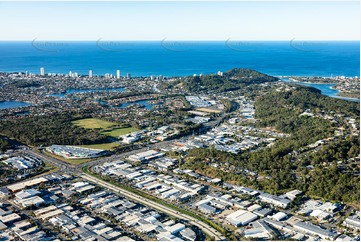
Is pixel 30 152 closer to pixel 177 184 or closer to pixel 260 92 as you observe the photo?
pixel 177 184

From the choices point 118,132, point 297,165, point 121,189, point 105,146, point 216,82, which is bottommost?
point 121,189

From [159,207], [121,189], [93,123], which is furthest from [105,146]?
[159,207]

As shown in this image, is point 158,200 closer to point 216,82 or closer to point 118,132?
point 118,132

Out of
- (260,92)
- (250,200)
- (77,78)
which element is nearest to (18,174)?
(250,200)

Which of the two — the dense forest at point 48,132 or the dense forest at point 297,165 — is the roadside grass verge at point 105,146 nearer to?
the dense forest at point 48,132

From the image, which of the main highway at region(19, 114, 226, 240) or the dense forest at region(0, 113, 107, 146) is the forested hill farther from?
the main highway at region(19, 114, 226, 240)
